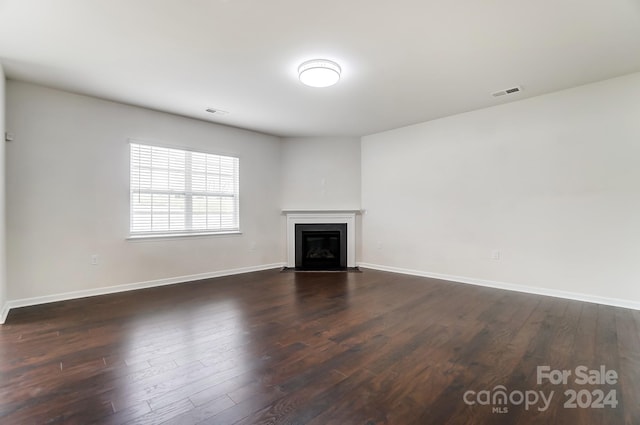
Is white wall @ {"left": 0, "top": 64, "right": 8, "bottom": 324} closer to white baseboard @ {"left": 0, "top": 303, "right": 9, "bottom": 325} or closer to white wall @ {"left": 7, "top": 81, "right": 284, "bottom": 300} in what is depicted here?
white baseboard @ {"left": 0, "top": 303, "right": 9, "bottom": 325}

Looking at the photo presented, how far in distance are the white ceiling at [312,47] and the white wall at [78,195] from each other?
0.31 metres

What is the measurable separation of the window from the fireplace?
1.29 m

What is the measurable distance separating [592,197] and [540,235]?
687mm

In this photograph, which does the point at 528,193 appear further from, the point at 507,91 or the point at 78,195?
the point at 78,195

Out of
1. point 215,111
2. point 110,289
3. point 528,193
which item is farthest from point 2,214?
point 528,193

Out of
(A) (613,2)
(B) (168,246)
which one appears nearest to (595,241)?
(A) (613,2)

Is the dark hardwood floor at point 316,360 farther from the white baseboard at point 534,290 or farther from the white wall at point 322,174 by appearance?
the white wall at point 322,174

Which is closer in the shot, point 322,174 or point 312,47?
point 312,47

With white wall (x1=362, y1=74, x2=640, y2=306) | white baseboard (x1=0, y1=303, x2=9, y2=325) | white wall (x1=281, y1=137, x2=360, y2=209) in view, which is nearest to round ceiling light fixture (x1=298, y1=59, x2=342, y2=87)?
white wall (x1=362, y1=74, x2=640, y2=306)

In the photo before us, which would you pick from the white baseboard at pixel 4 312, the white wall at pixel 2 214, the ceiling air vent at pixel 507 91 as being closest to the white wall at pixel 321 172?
the ceiling air vent at pixel 507 91

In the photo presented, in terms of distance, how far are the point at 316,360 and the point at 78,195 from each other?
363cm

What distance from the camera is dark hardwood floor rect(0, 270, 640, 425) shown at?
5.06 ft

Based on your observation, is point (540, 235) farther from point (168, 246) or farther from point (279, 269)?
point (168, 246)

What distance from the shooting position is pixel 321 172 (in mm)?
5746
